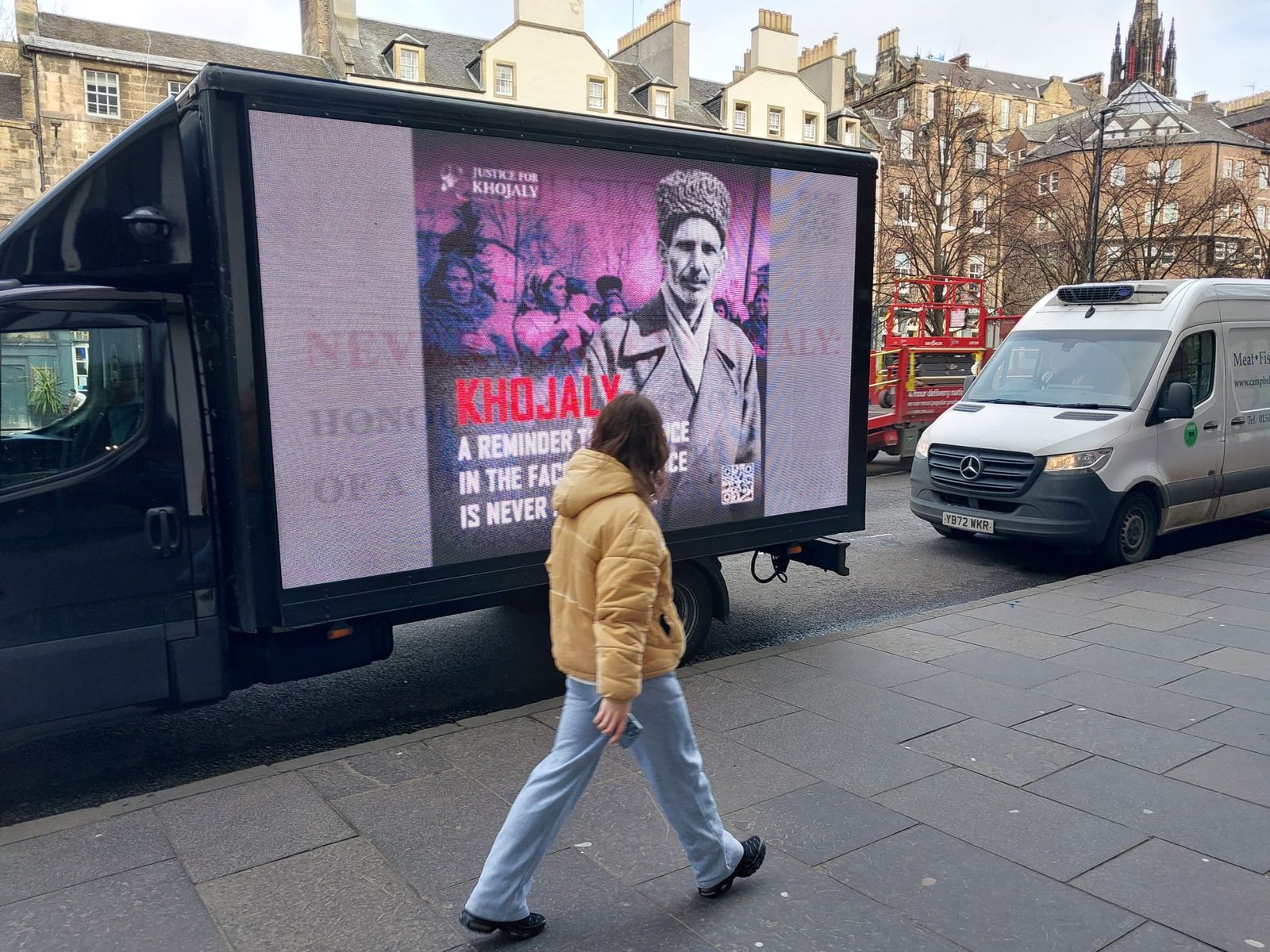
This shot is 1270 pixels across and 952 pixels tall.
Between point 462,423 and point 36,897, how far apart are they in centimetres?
245

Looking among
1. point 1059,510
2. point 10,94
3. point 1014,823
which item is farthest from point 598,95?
point 1014,823

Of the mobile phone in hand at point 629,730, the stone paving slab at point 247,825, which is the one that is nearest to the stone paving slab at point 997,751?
the mobile phone in hand at point 629,730

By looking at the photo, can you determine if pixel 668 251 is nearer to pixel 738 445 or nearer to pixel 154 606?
pixel 738 445

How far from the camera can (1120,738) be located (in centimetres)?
475

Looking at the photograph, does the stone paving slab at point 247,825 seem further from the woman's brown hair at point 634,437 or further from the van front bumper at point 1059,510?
the van front bumper at point 1059,510

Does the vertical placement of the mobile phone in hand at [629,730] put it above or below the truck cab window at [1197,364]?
below

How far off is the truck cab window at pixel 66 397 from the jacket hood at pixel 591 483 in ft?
7.41

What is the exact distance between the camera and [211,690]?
4457mm

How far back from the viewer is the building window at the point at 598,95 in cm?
4175

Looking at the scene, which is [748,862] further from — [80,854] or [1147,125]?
[1147,125]

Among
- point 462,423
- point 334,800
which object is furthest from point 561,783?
point 462,423

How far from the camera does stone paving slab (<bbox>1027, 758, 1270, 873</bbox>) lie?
368 cm

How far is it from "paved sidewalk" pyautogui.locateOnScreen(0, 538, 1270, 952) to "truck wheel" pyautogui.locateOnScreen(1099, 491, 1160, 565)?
10.7 feet

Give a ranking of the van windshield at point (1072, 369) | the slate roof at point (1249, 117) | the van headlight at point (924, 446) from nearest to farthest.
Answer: the van windshield at point (1072, 369), the van headlight at point (924, 446), the slate roof at point (1249, 117)
